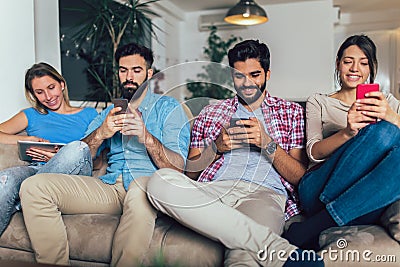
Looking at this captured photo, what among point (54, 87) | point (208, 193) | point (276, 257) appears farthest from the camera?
point (54, 87)

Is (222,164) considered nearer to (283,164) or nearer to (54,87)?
(283,164)

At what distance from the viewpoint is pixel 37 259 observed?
1.41 meters

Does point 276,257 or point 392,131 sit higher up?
point 392,131

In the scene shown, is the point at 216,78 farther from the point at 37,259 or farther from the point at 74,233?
the point at 37,259

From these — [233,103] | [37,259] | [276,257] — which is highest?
[233,103]

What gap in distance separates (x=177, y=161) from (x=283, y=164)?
1.14 feet

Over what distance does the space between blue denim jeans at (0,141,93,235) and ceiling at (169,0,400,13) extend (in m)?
3.05

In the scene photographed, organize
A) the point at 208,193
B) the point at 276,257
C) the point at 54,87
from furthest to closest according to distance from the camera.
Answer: the point at 54,87, the point at 208,193, the point at 276,257

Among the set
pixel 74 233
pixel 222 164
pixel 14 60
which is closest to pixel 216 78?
pixel 222 164

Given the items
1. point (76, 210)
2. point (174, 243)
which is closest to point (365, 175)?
point (174, 243)

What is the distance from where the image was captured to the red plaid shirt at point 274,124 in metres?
1.48

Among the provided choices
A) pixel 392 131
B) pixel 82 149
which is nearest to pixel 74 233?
pixel 82 149

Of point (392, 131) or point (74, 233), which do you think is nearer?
point (392, 131)

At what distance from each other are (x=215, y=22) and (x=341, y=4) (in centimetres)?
125
